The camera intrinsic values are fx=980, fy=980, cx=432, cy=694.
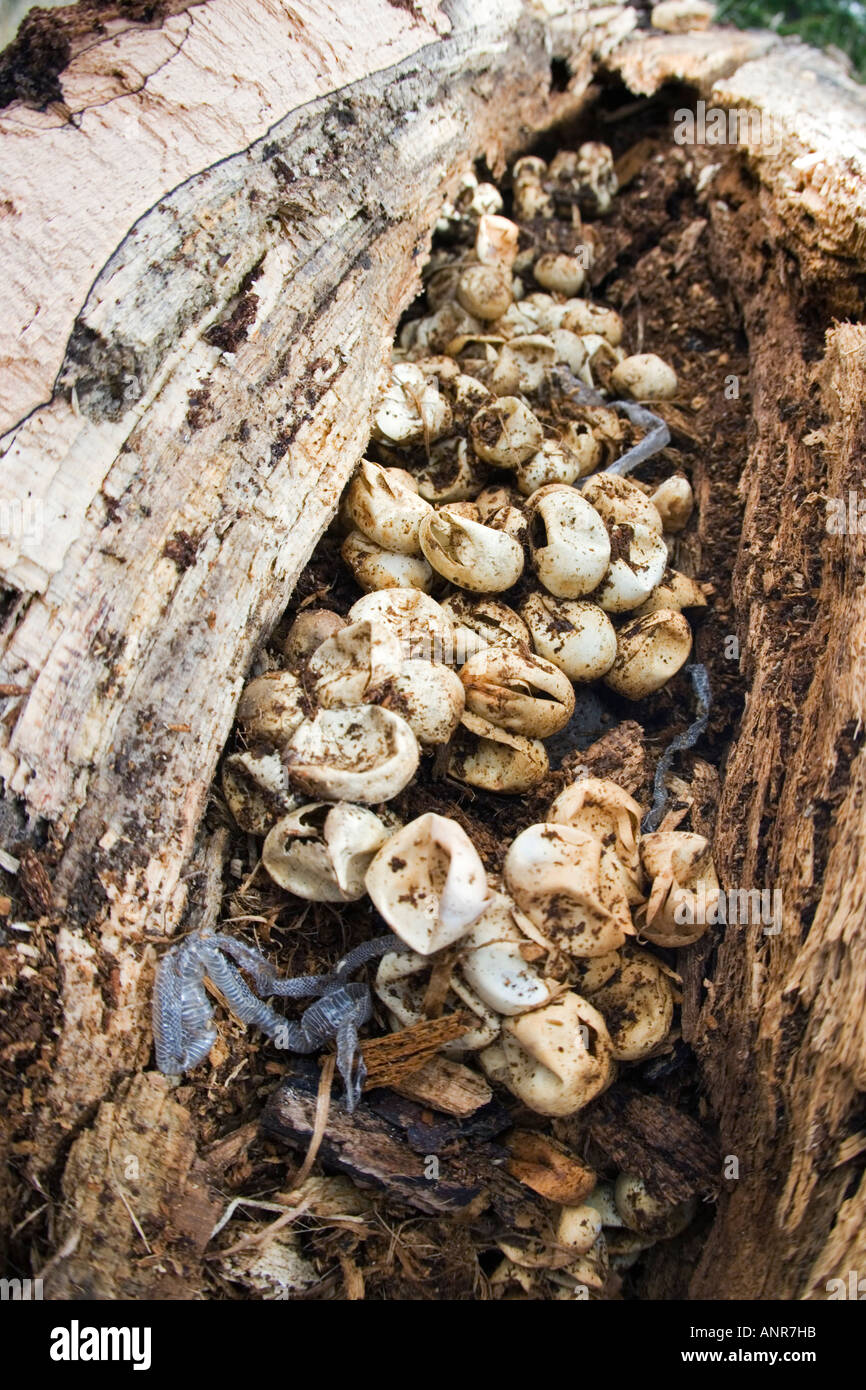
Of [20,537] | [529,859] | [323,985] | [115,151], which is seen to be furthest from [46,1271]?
[115,151]

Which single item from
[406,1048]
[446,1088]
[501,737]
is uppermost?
[501,737]

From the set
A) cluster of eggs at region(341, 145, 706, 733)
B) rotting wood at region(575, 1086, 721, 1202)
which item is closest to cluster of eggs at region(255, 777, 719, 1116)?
rotting wood at region(575, 1086, 721, 1202)

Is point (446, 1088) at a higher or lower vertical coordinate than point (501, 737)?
lower

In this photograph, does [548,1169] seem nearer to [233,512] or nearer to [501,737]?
[501,737]

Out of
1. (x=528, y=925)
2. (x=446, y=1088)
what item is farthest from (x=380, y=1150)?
(x=528, y=925)

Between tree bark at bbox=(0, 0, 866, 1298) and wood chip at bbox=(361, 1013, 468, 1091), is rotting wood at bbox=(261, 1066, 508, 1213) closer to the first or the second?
wood chip at bbox=(361, 1013, 468, 1091)

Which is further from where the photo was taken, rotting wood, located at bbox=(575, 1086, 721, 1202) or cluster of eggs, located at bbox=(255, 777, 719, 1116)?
rotting wood, located at bbox=(575, 1086, 721, 1202)

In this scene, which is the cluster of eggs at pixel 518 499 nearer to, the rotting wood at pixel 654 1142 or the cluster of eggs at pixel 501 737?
the cluster of eggs at pixel 501 737

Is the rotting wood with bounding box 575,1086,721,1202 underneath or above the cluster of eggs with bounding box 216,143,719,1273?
underneath

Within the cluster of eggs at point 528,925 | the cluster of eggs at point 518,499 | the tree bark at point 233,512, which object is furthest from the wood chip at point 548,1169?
the cluster of eggs at point 518,499
